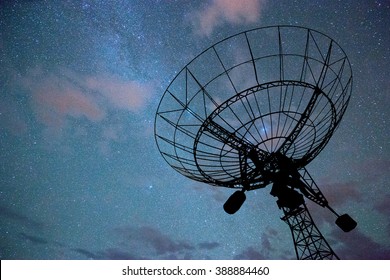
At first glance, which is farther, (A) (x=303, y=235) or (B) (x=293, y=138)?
(A) (x=303, y=235)

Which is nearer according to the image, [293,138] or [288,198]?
[288,198]

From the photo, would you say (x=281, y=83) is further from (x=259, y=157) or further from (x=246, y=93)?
(x=259, y=157)

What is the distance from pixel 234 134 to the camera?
8.83 metres

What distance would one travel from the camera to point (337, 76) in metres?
8.84
